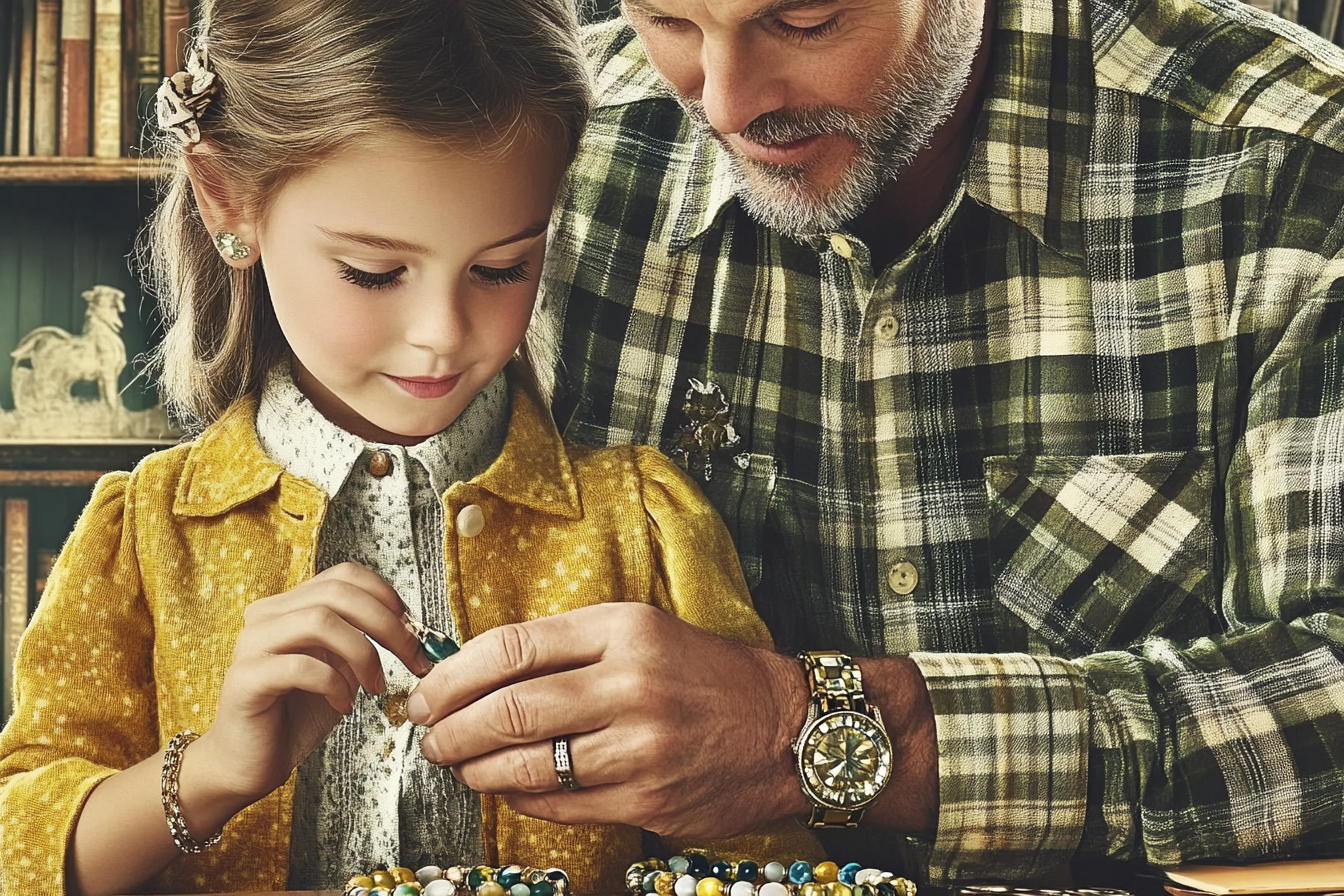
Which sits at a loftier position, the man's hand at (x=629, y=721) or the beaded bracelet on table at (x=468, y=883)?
the man's hand at (x=629, y=721)

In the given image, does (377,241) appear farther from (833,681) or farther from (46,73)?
(833,681)

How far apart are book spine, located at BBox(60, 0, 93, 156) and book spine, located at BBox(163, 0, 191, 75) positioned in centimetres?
7

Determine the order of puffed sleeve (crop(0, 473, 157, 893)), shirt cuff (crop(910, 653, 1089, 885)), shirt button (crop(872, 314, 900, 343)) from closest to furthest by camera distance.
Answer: puffed sleeve (crop(0, 473, 157, 893)), shirt cuff (crop(910, 653, 1089, 885)), shirt button (crop(872, 314, 900, 343))

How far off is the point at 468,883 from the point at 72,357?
1.91 ft

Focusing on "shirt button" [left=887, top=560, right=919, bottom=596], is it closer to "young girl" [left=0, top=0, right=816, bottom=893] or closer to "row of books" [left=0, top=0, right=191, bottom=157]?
"young girl" [left=0, top=0, right=816, bottom=893]

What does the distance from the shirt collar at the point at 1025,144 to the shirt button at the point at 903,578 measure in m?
0.33

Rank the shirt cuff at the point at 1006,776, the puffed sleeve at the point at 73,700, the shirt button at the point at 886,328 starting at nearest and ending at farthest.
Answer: the puffed sleeve at the point at 73,700 → the shirt cuff at the point at 1006,776 → the shirt button at the point at 886,328

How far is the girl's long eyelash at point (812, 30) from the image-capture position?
113 cm

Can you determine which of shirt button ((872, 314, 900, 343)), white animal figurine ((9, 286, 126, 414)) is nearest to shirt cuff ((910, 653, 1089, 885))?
shirt button ((872, 314, 900, 343))

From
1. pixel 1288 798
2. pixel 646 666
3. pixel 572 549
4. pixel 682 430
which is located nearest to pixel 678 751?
pixel 646 666

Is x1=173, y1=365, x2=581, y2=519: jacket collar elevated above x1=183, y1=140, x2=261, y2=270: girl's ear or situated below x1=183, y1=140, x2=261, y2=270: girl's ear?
below

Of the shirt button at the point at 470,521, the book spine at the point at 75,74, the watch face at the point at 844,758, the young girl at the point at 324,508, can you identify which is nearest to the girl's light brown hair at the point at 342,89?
the young girl at the point at 324,508

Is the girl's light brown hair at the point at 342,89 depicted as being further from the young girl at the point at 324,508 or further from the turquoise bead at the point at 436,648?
the turquoise bead at the point at 436,648

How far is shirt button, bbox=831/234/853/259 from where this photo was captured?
1257mm
